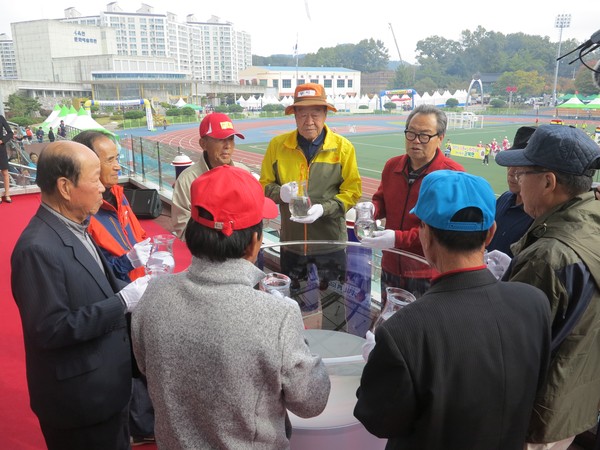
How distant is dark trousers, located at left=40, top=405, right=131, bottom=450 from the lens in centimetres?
169

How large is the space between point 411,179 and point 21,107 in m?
46.5

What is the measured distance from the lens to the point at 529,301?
1141 millimetres

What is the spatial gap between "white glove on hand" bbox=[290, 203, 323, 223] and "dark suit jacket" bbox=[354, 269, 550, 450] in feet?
4.97

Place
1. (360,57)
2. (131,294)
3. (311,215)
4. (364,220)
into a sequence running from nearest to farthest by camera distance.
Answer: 1. (131,294)
2. (364,220)
3. (311,215)
4. (360,57)

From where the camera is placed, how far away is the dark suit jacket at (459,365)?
1.05m

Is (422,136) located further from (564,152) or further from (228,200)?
(228,200)

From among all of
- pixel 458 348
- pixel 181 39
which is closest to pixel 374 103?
pixel 458 348

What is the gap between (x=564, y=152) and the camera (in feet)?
4.88

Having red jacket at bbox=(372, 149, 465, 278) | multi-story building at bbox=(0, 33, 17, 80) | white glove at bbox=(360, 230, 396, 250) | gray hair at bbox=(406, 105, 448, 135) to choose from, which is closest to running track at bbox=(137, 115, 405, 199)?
red jacket at bbox=(372, 149, 465, 278)

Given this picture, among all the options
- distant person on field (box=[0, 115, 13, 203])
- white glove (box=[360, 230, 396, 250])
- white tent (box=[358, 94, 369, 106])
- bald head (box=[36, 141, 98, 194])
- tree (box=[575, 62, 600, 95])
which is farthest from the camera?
white tent (box=[358, 94, 369, 106])

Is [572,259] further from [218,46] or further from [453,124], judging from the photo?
[218,46]

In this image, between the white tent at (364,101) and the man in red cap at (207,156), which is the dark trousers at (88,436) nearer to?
the man in red cap at (207,156)

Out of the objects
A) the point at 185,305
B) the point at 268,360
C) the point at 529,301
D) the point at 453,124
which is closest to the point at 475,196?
the point at 529,301

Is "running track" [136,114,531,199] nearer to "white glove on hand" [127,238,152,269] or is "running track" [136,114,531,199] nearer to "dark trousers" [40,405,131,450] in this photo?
"white glove on hand" [127,238,152,269]
